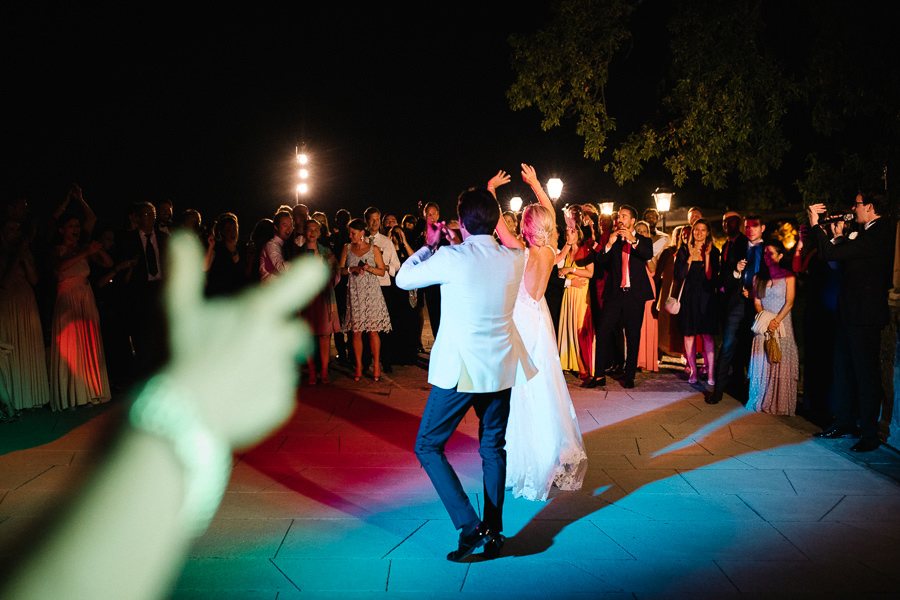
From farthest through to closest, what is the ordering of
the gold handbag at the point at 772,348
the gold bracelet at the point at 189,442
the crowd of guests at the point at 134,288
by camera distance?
1. the crowd of guests at the point at 134,288
2. the gold handbag at the point at 772,348
3. the gold bracelet at the point at 189,442

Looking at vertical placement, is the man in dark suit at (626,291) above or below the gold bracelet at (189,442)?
above

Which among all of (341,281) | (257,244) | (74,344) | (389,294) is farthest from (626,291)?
(74,344)

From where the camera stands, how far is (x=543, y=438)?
174 inches

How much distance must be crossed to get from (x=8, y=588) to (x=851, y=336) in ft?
19.3

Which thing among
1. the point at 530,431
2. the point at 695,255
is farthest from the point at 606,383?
the point at 530,431

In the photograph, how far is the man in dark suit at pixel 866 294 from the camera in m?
5.35

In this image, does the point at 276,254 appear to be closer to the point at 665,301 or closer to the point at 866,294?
the point at 665,301

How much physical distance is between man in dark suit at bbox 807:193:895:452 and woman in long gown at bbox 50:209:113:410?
6.87m

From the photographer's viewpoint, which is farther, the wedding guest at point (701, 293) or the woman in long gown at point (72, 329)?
the wedding guest at point (701, 293)

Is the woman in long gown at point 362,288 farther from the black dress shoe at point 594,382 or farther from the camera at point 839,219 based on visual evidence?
the camera at point 839,219

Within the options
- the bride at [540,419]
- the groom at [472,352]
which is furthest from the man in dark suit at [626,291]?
the groom at [472,352]

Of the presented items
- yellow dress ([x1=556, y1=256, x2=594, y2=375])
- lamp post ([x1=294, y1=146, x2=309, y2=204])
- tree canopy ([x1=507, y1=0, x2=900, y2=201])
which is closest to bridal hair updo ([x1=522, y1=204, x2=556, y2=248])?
yellow dress ([x1=556, y1=256, x2=594, y2=375])

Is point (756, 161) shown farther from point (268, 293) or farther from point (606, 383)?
point (268, 293)

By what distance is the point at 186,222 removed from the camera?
7984 millimetres
